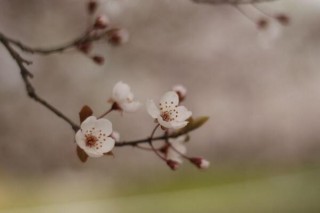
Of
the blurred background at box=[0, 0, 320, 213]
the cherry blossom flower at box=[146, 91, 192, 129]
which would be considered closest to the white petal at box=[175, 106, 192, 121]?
the cherry blossom flower at box=[146, 91, 192, 129]

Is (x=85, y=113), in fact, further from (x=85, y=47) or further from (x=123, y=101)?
(x=85, y=47)

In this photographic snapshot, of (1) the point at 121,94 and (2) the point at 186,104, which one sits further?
(2) the point at 186,104

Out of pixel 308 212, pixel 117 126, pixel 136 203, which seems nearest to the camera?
pixel 308 212

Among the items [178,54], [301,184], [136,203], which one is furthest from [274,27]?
[136,203]

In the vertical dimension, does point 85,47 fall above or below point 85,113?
above

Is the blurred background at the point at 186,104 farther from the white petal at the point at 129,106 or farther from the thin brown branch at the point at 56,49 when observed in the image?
the white petal at the point at 129,106

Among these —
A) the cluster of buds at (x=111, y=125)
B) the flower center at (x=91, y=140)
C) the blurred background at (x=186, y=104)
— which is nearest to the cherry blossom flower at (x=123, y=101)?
the cluster of buds at (x=111, y=125)

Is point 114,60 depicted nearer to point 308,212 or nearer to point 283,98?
point 283,98

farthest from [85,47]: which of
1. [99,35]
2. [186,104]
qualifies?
[186,104]
